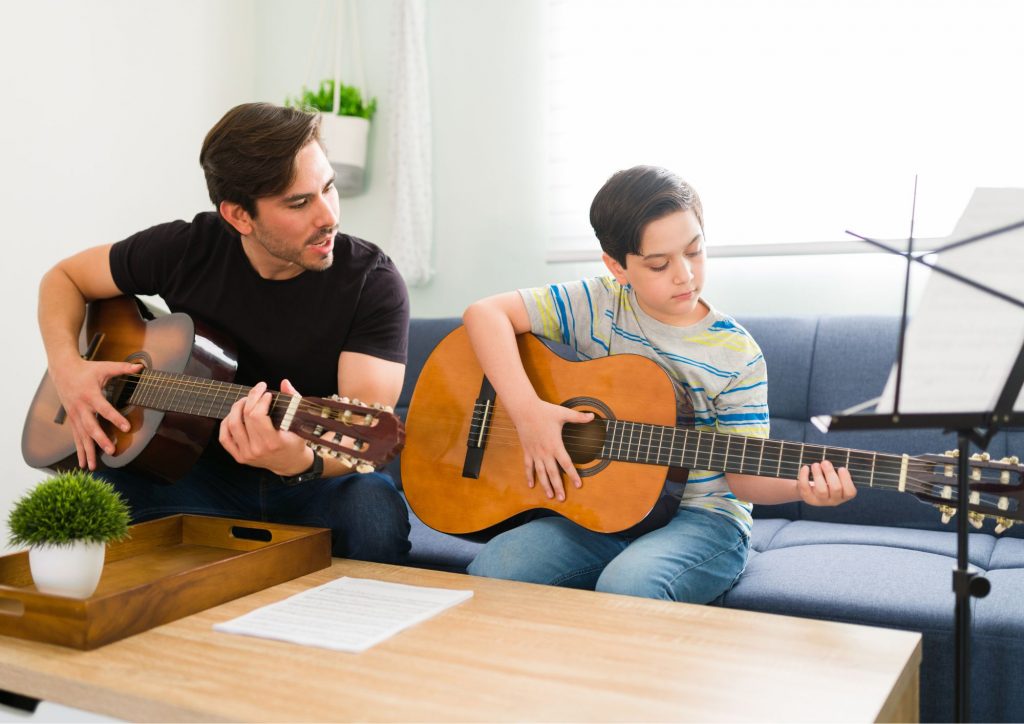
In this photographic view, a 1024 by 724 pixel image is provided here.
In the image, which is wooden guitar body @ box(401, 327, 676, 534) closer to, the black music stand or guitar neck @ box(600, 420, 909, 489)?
guitar neck @ box(600, 420, 909, 489)

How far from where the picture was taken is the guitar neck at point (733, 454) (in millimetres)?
1327

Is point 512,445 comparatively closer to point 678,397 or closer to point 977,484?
point 678,397

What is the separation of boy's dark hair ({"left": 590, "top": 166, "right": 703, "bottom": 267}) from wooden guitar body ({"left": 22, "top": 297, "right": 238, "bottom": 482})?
29.7 inches

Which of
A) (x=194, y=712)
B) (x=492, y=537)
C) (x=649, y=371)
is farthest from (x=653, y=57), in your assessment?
(x=194, y=712)

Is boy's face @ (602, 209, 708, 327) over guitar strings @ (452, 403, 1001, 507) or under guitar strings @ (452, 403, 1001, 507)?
over

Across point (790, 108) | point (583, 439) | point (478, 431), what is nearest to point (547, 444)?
point (583, 439)

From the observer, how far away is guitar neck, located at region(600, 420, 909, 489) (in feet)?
4.35

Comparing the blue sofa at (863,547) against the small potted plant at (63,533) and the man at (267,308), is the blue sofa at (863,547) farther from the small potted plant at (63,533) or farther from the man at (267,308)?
the small potted plant at (63,533)

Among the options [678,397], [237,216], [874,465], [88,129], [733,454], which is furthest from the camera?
[88,129]

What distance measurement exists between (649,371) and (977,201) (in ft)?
2.28

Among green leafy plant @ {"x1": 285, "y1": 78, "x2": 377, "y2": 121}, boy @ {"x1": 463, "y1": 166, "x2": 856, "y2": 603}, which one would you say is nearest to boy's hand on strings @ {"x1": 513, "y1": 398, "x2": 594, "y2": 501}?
boy @ {"x1": 463, "y1": 166, "x2": 856, "y2": 603}

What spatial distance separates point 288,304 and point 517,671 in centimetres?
102

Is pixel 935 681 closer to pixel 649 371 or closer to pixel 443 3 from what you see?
pixel 649 371

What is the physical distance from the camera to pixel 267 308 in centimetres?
182
